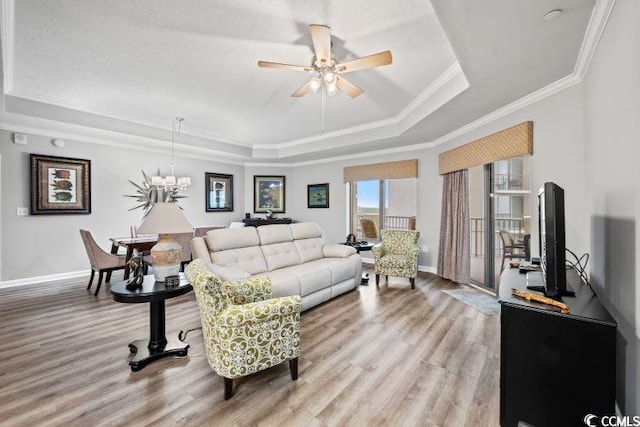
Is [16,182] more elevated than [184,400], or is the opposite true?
[16,182]

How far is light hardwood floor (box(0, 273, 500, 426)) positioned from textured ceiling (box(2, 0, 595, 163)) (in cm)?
257

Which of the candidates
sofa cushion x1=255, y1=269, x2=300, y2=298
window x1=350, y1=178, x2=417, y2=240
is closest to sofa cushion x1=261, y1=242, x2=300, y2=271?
sofa cushion x1=255, y1=269, x2=300, y2=298

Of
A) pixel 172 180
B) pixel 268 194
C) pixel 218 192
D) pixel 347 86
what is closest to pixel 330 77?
pixel 347 86

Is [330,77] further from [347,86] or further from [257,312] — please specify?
[257,312]

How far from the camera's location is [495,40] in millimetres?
2164

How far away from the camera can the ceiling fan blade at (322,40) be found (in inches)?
82.3

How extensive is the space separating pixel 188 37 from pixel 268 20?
2.62ft

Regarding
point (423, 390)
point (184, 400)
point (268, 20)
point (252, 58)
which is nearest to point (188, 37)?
point (252, 58)

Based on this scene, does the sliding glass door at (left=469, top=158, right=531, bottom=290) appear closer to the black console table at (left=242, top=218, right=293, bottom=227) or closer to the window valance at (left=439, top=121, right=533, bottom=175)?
the window valance at (left=439, top=121, right=533, bottom=175)

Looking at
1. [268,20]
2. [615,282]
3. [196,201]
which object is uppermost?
[268,20]

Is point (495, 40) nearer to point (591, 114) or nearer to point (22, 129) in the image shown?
point (591, 114)

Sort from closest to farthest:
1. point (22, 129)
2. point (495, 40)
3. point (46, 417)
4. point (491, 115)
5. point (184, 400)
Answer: point (46, 417) < point (184, 400) < point (495, 40) < point (491, 115) < point (22, 129)

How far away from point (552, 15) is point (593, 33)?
44 centimetres

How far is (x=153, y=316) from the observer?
2.42m
